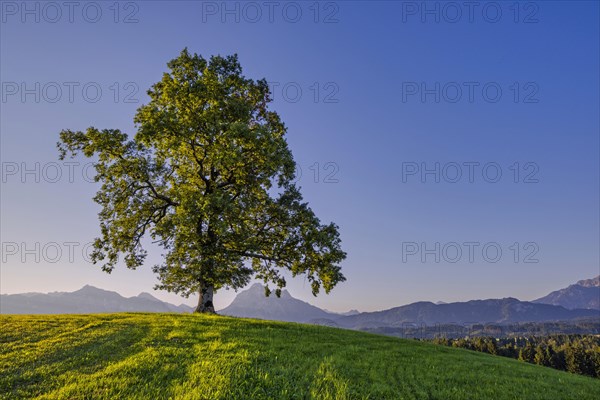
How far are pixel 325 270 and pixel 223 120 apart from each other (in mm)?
15506

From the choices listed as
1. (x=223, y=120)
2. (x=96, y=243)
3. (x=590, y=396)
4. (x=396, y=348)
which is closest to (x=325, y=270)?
(x=396, y=348)

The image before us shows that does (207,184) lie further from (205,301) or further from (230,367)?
(230,367)

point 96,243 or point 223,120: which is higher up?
point 223,120

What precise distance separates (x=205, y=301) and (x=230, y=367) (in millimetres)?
19320

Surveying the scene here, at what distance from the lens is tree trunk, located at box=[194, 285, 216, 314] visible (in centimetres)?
3219

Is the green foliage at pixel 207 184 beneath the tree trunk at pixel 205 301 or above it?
above

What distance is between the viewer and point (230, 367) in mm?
14164

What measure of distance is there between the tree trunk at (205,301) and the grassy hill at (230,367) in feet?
25.4

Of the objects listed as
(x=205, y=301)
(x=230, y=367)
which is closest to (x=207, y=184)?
(x=205, y=301)

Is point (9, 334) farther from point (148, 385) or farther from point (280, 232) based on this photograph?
point (280, 232)

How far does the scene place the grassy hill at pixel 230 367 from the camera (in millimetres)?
12305

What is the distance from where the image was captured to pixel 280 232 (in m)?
32.6

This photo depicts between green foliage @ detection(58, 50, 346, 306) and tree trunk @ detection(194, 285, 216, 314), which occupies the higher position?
green foliage @ detection(58, 50, 346, 306)

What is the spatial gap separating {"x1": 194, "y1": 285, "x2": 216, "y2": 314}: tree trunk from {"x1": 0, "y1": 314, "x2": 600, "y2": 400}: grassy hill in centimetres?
773
